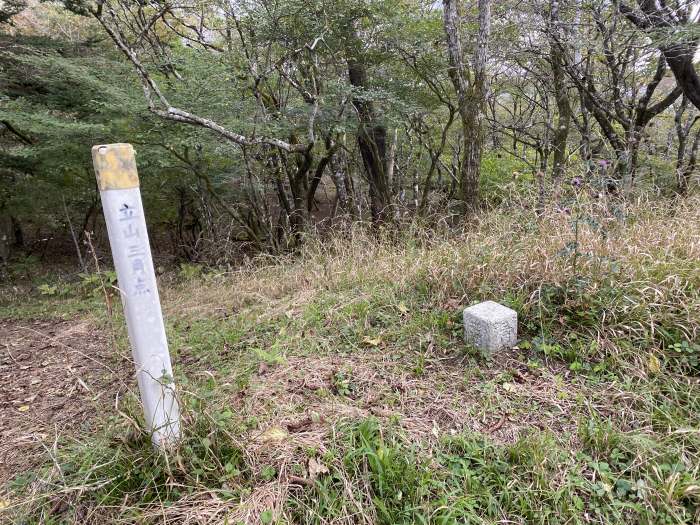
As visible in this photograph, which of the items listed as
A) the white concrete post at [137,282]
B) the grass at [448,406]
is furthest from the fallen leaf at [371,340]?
the white concrete post at [137,282]

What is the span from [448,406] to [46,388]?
279 centimetres

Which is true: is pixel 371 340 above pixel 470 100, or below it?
below

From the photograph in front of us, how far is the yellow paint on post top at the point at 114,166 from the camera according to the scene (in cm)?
144

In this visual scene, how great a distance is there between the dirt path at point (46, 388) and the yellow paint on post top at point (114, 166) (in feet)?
2.29

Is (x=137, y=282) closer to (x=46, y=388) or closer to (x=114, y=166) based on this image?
(x=114, y=166)

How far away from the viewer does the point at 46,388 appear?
2.91m

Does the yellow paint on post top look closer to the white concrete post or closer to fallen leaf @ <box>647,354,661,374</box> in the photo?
the white concrete post

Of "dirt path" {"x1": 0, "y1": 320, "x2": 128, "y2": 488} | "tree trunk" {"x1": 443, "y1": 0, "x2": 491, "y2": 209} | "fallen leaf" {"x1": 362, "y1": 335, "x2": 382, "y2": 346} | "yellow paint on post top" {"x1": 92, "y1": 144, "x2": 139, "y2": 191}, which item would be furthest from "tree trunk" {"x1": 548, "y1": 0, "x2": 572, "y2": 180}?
"dirt path" {"x1": 0, "y1": 320, "x2": 128, "y2": 488}

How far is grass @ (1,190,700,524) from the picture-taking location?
1.56 meters

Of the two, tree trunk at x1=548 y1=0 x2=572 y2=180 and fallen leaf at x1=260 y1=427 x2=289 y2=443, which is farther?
tree trunk at x1=548 y1=0 x2=572 y2=180

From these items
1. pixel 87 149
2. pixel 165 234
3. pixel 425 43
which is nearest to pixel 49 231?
pixel 165 234

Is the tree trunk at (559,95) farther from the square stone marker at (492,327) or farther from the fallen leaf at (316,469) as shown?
the fallen leaf at (316,469)

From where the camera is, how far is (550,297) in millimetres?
2570

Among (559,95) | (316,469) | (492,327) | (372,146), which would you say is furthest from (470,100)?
(316,469)
